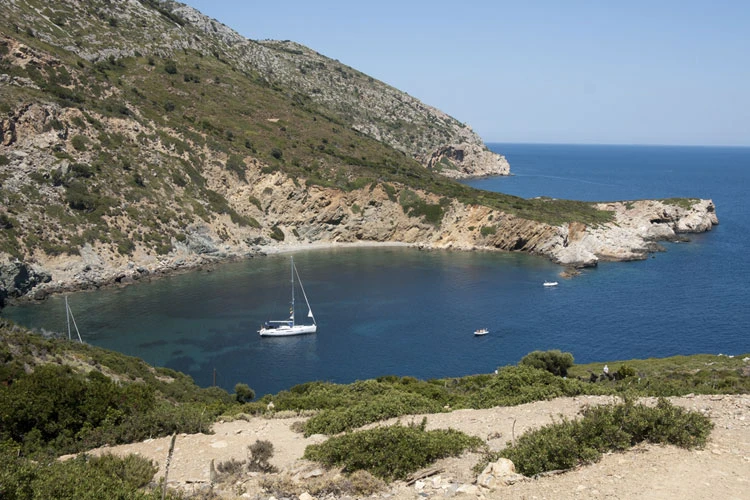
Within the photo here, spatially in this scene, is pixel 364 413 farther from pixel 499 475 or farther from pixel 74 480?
→ pixel 74 480

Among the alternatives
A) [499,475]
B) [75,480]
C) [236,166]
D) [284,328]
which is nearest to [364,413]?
[499,475]

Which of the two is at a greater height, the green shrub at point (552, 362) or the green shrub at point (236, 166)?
the green shrub at point (236, 166)

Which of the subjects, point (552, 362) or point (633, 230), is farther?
point (633, 230)

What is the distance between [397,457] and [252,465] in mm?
3946

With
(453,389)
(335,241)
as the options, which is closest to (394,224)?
(335,241)

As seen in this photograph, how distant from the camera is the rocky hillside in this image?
7475 centimetres

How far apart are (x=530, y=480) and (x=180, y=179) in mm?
90189

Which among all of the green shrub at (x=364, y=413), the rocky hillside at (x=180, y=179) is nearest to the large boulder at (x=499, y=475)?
the green shrub at (x=364, y=413)

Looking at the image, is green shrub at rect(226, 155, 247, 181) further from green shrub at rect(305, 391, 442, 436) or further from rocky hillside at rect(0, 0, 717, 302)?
green shrub at rect(305, 391, 442, 436)

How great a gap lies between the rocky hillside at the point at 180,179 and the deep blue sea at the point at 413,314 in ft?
21.9

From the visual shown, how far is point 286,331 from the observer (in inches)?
2173

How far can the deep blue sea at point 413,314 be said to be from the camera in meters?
47.8

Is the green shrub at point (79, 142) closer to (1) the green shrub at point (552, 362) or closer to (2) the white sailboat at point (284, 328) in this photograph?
(2) the white sailboat at point (284, 328)

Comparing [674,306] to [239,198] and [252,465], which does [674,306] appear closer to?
[252,465]
